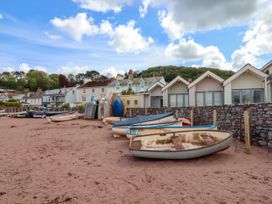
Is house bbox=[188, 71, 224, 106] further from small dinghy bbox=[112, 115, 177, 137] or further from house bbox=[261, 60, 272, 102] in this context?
small dinghy bbox=[112, 115, 177, 137]

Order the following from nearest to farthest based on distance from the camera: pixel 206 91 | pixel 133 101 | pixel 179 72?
1. pixel 206 91
2. pixel 133 101
3. pixel 179 72

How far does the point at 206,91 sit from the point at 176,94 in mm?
3640

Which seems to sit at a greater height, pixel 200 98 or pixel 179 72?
pixel 179 72

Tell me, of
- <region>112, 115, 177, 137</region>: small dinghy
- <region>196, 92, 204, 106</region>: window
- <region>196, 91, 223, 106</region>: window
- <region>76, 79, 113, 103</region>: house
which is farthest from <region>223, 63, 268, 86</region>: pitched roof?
<region>76, 79, 113, 103</region>: house

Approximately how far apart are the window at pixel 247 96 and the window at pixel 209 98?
5.15ft

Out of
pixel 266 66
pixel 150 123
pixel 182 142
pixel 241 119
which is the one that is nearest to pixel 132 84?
pixel 266 66

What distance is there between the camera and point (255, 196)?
5020 mm

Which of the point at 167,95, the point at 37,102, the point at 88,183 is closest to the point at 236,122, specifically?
the point at 88,183

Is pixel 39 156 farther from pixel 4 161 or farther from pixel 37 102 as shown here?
pixel 37 102

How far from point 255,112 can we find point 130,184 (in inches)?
296

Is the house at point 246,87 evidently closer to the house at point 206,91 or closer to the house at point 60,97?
the house at point 206,91

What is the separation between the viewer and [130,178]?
6398mm

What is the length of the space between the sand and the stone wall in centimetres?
74

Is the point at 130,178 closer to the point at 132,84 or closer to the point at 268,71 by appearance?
the point at 268,71
